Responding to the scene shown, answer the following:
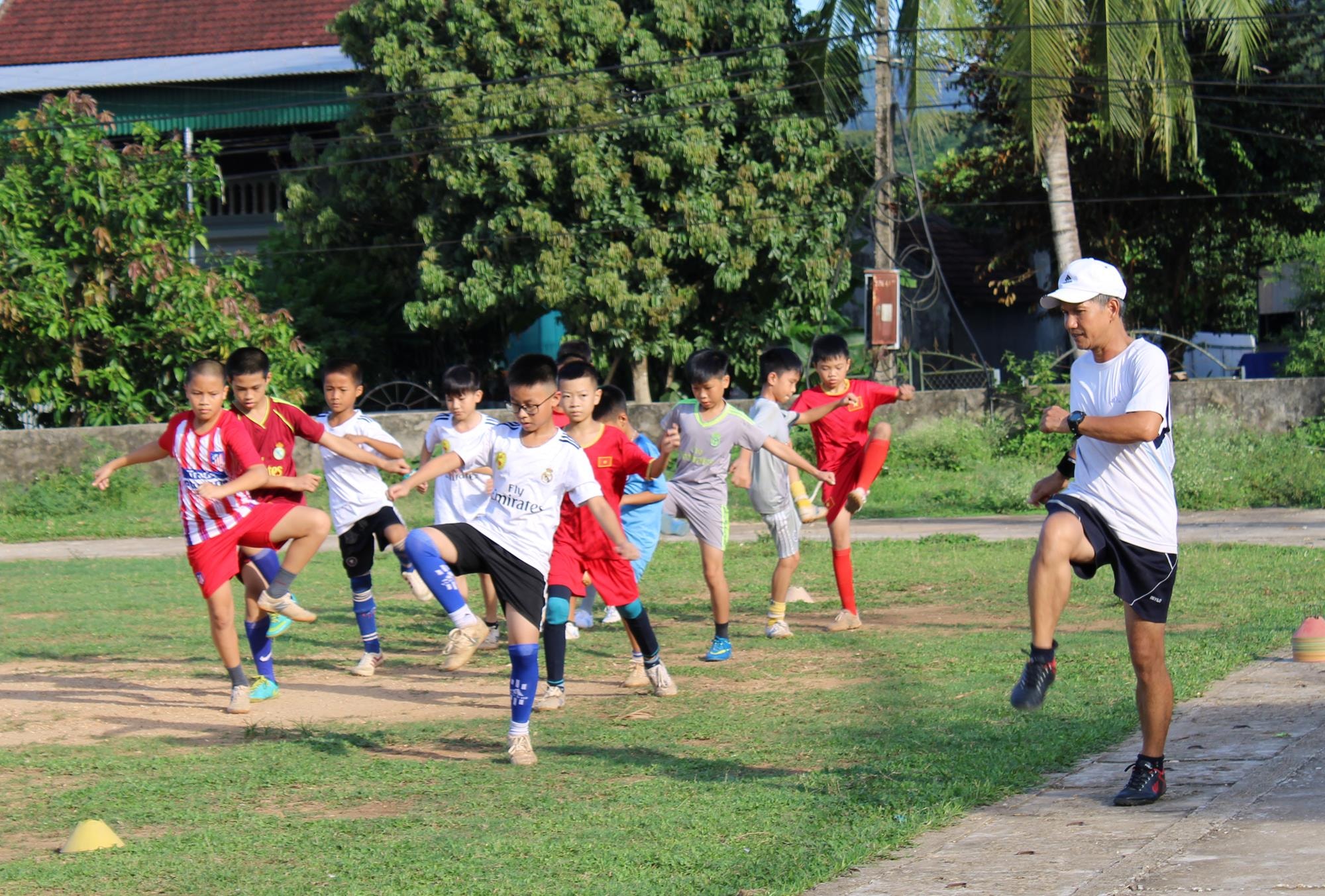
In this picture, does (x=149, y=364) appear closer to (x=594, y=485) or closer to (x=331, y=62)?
(x=331, y=62)

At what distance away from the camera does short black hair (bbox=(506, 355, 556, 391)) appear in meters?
6.52

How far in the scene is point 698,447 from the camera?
8.70m

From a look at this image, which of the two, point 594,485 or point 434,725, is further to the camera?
point 434,725

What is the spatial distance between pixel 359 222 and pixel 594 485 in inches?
710

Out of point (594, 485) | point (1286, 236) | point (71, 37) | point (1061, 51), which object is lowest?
point (594, 485)

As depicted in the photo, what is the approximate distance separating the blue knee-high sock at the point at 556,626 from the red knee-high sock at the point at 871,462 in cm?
298

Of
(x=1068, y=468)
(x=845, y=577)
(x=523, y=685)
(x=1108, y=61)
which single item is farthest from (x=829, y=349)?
(x=1108, y=61)

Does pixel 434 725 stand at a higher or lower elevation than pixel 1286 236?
lower

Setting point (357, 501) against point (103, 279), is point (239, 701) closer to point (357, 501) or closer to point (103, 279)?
point (357, 501)

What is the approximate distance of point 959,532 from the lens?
15539 millimetres

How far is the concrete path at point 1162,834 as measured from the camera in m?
4.14

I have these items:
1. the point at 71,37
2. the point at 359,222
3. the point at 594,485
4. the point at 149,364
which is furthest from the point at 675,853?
the point at 71,37

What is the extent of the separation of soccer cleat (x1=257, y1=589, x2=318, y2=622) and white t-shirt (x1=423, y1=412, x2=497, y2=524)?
1.37 m

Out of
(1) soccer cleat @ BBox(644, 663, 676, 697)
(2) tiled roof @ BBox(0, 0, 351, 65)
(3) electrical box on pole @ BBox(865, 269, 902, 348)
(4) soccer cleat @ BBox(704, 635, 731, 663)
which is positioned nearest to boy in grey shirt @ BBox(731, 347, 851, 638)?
(4) soccer cleat @ BBox(704, 635, 731, 663)
